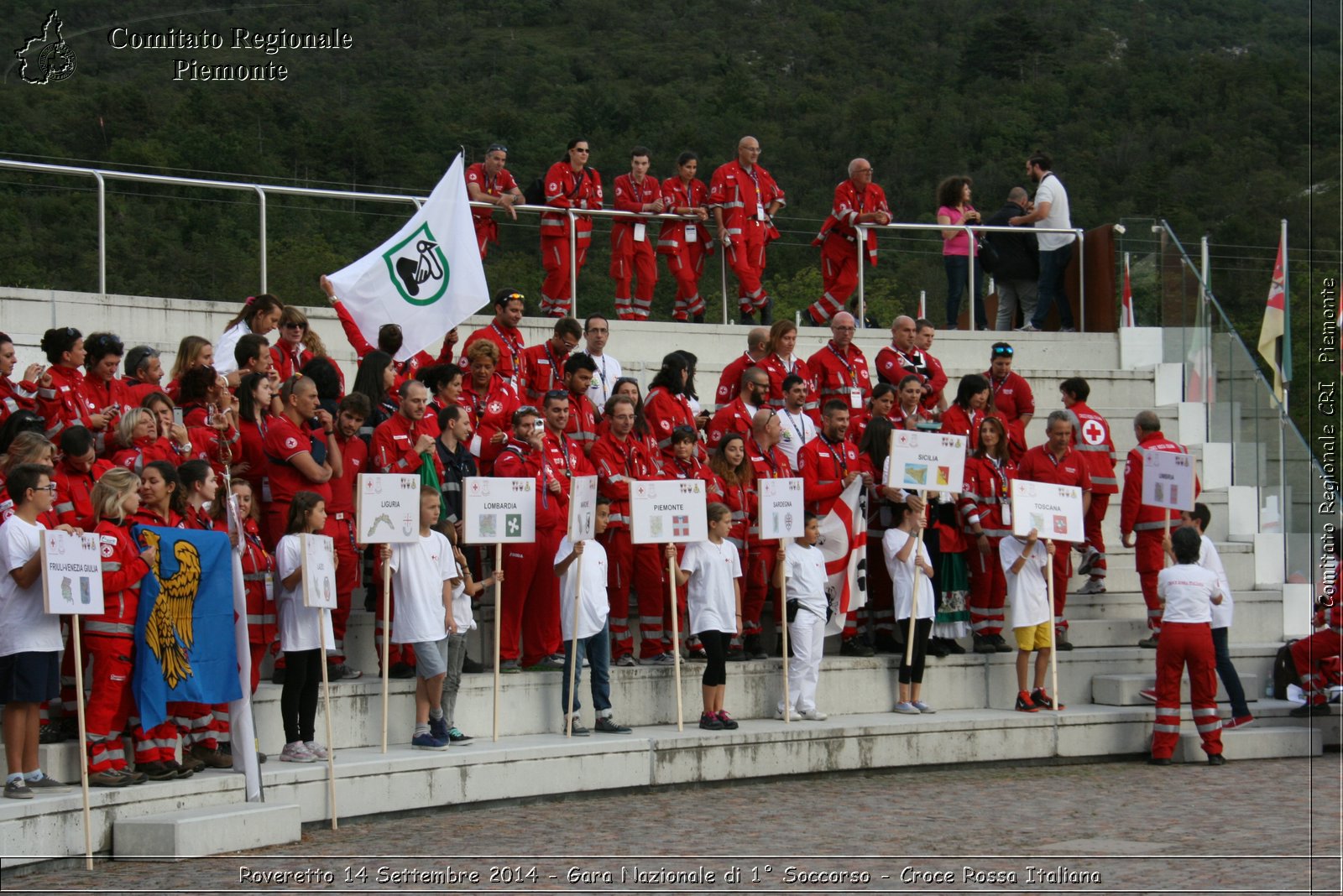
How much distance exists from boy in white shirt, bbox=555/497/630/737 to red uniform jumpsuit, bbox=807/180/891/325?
7.63m

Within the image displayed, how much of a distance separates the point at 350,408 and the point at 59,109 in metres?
18.3

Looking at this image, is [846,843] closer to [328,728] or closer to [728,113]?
[328,728]

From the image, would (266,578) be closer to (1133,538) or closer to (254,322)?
(254,322)

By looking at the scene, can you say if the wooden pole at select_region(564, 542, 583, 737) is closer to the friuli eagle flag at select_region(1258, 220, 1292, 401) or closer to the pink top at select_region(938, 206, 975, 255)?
the friuli eagle flag at select_region(1258, 220, 1292, 401)

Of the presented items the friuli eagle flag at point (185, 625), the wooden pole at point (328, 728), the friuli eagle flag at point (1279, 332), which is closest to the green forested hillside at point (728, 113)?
the friuli eagle flag at point (1279, 332)

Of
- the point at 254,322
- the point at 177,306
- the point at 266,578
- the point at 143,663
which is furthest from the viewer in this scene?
the point at 177,306

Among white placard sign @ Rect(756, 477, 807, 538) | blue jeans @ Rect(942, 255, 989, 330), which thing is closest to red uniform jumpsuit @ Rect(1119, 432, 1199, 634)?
white placard sign @ Rect(756, 477, 807, 538)

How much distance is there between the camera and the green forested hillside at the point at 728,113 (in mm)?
19109

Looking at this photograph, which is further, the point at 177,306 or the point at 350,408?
the point at 177,306

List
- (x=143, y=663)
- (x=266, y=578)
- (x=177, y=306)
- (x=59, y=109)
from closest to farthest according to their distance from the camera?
(x=143, y=663) < (x=266, y=578) < (x=177, y=306) < (x=59, y=109)

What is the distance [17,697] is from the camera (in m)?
9.62

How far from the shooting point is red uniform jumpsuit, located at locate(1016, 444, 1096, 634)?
15.1 m

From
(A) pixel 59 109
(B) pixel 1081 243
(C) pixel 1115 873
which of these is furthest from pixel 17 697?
(A) pixel 59 109

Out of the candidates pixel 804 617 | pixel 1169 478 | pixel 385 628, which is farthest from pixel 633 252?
pixel 385 628
